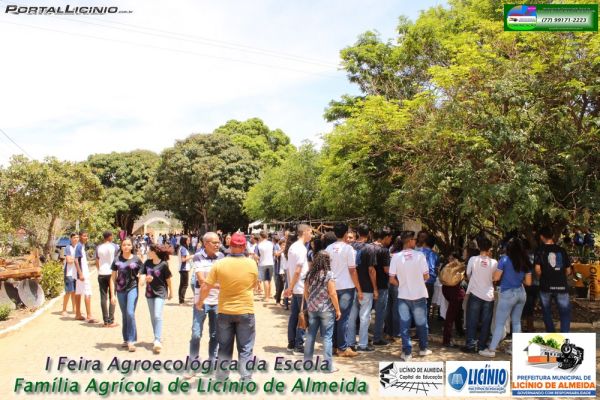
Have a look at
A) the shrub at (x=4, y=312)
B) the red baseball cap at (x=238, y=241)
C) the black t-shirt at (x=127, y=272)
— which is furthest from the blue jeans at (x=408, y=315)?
the shrub at (x=4, y=312)

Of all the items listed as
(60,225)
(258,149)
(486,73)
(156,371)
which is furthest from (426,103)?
(258,149)

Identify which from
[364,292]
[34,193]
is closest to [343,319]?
[364,292]

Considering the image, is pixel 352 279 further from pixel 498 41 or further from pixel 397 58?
pixel 397 58

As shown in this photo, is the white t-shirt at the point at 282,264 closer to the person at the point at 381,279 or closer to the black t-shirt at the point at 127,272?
the person at the point at 381,279

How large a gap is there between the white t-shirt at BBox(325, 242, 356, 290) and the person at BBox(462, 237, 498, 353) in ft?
5.97

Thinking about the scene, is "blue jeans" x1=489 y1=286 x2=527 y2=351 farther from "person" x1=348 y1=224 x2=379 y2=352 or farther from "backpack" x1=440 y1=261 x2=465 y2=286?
"person" x1=348 y1=224 x2=379 y2=352

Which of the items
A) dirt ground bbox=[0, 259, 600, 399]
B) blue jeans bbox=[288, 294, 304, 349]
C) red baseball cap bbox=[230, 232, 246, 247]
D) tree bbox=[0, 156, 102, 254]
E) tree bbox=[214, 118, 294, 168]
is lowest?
dirt ground bbox=[0, 259, 600, 399]

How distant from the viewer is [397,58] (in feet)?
55.3

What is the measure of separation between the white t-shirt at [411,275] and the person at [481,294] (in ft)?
3.05

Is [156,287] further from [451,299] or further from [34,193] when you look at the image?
[34,193]

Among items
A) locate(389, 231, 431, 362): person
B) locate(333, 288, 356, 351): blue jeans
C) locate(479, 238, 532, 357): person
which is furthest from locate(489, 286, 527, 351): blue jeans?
locate(333, 288, 356, 351): blue jeans

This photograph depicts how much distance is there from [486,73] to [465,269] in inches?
124

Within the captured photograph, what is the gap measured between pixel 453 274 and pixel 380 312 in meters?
1.26

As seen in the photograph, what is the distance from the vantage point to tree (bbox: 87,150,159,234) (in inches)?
1885
